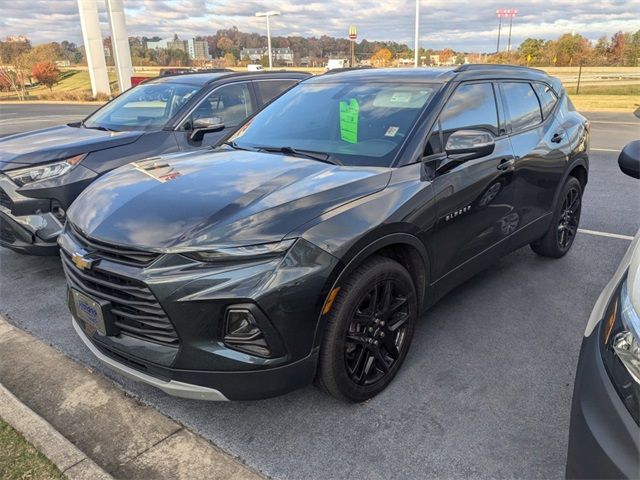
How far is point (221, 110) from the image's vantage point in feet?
18.6

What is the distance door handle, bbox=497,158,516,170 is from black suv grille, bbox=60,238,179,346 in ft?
8.34

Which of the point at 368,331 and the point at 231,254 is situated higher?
the point at 231,254

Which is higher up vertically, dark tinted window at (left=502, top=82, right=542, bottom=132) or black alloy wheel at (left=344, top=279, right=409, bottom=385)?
dark tinted window at (left=502, top=82, right=542, bottom=132)

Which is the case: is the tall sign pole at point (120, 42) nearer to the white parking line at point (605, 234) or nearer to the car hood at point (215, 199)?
the white parking line at point (605, 234)

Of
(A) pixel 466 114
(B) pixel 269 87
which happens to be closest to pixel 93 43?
(B) pixel 269 87

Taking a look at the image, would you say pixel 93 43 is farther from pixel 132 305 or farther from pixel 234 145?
pixel 132 305

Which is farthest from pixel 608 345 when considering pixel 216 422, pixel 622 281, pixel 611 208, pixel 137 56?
pixel 137 56

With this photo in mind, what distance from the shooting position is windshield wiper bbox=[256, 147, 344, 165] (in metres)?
3.09

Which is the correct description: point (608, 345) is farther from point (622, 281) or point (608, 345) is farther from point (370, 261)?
point (370, 261)

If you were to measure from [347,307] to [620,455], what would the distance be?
129 centimetres

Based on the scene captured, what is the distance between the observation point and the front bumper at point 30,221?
4.21 m

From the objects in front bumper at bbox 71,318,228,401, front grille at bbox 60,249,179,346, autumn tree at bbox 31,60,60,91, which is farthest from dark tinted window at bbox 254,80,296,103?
autumn tree at bbox 31,60,60,91

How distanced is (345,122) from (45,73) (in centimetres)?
4928

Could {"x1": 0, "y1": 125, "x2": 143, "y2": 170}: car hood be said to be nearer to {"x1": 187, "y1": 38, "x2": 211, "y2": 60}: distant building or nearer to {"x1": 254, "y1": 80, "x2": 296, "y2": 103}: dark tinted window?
{"x1": 254, "y1": 80, "x2": 296, "y2": 103}: dark tinted window
